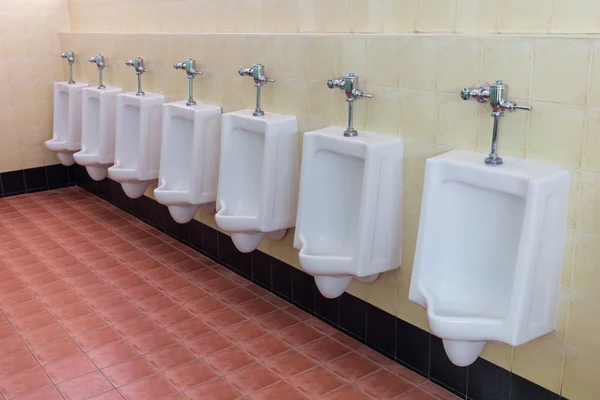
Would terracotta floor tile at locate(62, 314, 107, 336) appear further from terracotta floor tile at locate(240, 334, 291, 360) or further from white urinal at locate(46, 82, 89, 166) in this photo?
white urinal at locate(46, 82, 89, 166)

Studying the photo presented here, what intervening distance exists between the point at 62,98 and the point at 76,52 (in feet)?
1.17

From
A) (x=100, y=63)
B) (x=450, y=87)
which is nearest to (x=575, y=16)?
(x=450, y=87)

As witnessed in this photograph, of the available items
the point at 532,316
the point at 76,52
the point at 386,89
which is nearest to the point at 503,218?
the point at 532,316

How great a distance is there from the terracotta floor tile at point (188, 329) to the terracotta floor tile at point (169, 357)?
0.09 metres

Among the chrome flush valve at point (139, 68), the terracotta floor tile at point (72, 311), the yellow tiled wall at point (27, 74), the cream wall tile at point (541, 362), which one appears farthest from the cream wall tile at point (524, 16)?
Result: the yellow tiled wall at point (27, 74)

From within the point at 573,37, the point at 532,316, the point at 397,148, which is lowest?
the point at 532,316

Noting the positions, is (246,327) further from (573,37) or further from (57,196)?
(57,196)

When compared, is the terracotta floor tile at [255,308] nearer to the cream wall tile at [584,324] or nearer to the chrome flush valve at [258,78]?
the chrome flush valve at [258,78]

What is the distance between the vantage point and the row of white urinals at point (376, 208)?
1871 millimetres

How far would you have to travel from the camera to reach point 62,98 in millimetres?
4891

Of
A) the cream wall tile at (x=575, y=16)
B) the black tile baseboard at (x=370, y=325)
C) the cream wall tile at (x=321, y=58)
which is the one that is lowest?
the black tile baseboard at (x=370, y=325)

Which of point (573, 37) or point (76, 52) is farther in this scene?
point (76, 52)

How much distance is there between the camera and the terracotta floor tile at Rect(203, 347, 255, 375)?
257 cm

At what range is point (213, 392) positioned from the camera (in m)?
2.41
